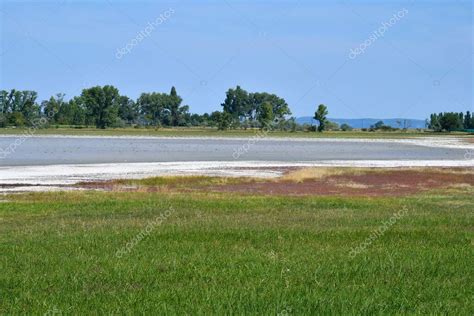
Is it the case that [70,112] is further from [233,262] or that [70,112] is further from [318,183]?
[233,262]

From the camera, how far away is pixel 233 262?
1434cm

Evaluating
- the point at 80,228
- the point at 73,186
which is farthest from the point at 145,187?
the point at 80,228

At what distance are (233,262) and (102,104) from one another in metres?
184

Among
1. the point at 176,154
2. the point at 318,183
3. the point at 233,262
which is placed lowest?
the point at 176,154

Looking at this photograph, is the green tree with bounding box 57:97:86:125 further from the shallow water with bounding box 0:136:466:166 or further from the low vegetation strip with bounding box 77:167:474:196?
the low vegetation strip with bounding box 77:167:474:196

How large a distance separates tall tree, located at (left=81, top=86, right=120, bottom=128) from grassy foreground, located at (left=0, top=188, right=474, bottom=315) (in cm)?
17175

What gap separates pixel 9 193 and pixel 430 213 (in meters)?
16.7

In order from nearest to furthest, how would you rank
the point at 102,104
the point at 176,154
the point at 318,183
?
the point at 318,183
the point at 176,154
the point at 102,104

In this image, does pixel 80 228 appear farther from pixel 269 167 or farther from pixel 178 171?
pixel 269 167

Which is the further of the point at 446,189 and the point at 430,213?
the point at 446,189

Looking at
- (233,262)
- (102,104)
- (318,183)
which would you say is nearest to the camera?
(233,262)

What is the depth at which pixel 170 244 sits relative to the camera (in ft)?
54.2

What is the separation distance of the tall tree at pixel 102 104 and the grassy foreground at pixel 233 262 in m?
172

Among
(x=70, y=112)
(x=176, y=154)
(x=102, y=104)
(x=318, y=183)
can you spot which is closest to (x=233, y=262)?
(x=318, y=183)
